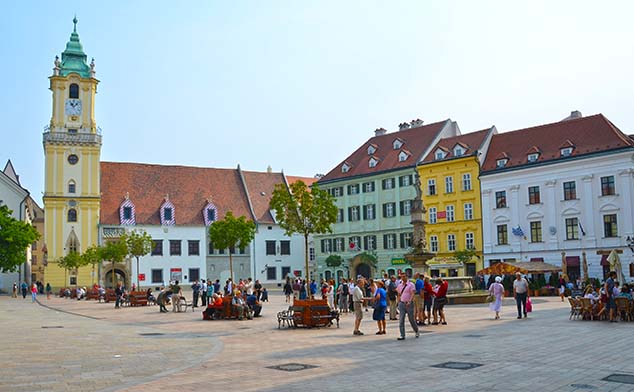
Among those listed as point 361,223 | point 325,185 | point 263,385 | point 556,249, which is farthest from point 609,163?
point 263,385

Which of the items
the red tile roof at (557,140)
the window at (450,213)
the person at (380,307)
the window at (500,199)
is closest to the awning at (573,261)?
the window at (500,199)

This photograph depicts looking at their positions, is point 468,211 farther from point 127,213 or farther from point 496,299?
point 127,213

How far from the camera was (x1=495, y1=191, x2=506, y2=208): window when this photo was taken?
53.4m

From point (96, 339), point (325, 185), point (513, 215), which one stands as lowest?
point (96, 339)

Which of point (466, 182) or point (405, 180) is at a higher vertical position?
point (405, 180)

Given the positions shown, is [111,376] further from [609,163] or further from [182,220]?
[182,220]

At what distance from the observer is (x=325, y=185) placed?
6806 cm

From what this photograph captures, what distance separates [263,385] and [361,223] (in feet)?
177

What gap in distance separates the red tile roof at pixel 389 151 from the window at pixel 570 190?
1423cm

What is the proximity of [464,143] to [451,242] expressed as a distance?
27.2 feet

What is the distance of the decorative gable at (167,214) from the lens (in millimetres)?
70625

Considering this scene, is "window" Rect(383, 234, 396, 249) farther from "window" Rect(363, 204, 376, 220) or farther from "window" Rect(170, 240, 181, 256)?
"window" Rect(170, 240, 181, 256)

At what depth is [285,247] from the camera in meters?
75.9

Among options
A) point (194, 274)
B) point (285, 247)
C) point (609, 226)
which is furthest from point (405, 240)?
point (194, 274)
